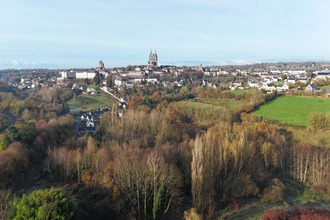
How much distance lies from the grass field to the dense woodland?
52.3ft

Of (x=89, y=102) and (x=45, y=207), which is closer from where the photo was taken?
(x=45, y=207)

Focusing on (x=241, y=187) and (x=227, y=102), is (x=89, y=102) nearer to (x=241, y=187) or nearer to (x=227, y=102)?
(x=227, y=102)

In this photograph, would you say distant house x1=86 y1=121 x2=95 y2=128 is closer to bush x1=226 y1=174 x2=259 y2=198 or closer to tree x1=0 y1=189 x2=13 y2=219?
tree x1=0 y1=189 x2=13 y2=219

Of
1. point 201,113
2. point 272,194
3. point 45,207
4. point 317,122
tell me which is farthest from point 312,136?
point 45,207

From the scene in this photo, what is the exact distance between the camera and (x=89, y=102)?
45281 mm

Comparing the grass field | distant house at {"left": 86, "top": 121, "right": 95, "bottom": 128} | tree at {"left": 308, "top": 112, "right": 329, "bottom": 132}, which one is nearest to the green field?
tree at {"left": 308, "top": 112, "right": 329, "bottom": 132}

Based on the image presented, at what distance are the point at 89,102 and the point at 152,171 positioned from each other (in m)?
33.8

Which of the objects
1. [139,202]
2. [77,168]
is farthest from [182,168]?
[77,168]

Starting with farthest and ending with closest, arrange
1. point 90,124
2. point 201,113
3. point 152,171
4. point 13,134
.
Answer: point 201,113
point 90,124
point 13,134
point 152,171

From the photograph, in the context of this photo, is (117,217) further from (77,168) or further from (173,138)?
(173,138)

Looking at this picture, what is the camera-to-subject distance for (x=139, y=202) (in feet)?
46.9

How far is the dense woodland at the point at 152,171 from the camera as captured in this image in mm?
13172

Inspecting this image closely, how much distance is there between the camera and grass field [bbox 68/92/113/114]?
4224 cm

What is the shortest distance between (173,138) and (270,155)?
7857 millimetres
